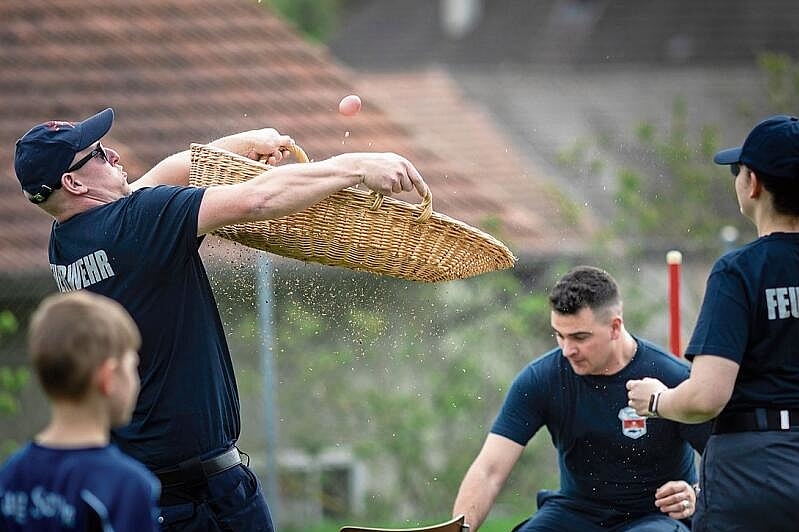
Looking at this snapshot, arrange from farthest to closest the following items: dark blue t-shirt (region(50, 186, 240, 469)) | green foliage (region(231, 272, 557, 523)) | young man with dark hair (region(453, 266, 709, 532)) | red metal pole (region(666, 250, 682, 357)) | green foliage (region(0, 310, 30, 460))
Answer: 1. green foliage (region(231, 272, 557, 523))
2. green foliage (region(0, 310, 30, 460))
3. red metal pole (region(666, 250, 682, 357))
4. young man with dark hair (region(453, 266, 709, 532))
5. dark blue t-shirt (region(50, 186, 240, 469))

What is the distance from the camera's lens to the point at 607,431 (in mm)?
5262

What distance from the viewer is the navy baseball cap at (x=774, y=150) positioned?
4000 millimetres

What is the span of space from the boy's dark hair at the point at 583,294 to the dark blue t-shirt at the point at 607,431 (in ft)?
0.95

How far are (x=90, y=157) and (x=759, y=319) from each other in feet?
7.26

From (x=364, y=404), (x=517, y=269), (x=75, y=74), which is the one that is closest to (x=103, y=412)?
(x=364, y=404)

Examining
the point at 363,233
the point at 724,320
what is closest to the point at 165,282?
the point at 363,233

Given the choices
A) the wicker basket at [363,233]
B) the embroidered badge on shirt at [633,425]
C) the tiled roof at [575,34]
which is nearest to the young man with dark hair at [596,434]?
the embroidered badge on shirt at [633,425]

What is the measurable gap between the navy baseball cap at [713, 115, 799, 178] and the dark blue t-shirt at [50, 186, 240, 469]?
1740mm

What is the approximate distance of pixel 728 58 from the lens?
24953 millimetres

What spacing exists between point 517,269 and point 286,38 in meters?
3.39

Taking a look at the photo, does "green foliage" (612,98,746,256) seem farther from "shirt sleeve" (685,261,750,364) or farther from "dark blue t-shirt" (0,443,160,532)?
"dark blue t-shirt" (0,443,160,532)

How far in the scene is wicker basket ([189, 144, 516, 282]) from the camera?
4242mm

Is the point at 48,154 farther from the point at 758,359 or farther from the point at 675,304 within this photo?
the point at 675,304

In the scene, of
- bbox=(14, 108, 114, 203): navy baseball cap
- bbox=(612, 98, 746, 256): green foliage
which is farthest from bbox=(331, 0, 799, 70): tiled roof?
bbox=(14, 108, 114, 203): navy baseball cap
